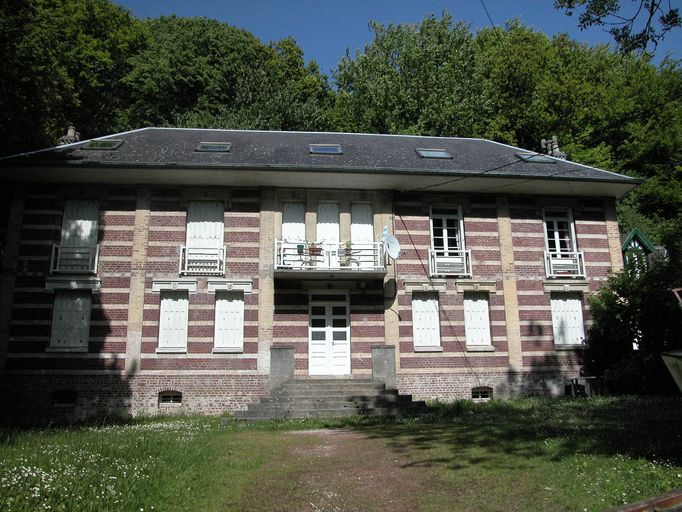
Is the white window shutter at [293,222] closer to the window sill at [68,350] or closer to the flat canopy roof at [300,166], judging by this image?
the flat canopy roof at [300,166]

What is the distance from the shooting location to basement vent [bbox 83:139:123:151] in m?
18.0

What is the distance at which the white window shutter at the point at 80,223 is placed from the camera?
17.2m

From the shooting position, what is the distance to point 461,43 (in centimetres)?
3200

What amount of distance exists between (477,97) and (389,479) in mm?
26026

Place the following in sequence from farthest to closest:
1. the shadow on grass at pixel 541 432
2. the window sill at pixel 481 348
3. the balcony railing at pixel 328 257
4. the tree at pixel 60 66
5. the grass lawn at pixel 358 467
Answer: the window sill at pixel 481 348 → the balcony railing at pixel 328 257 → the tree at pixel 60 66 → the shadow on grass at pixel 541 432 → the grass lawn at pixel 358 467

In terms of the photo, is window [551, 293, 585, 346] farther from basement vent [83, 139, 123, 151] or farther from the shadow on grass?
basement vent [83, 139, 123, 151]

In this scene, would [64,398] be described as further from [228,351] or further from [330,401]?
[330,401]

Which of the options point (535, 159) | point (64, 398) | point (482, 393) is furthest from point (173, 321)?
point (535, 159)

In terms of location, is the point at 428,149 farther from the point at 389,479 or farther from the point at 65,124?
the point at 65,124

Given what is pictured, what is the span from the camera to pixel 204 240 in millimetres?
17609

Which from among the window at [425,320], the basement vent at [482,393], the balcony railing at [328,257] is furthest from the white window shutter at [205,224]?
the basement vent at [482,393]

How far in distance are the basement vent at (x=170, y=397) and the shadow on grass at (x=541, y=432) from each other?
20.7 ft

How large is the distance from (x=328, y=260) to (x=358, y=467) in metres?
9.37

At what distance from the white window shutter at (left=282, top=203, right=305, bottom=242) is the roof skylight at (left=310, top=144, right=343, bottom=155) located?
1.99 metres
